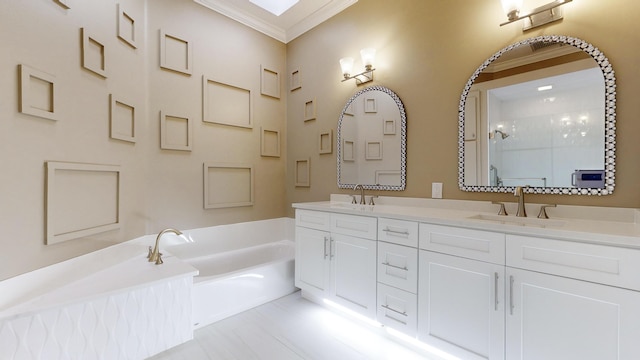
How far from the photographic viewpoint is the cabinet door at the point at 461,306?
130cm

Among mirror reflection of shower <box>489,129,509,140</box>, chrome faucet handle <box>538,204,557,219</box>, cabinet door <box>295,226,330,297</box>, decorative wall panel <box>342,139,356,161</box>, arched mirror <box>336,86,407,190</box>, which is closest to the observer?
chrome faucet handle <box>538,204,557,219</box>

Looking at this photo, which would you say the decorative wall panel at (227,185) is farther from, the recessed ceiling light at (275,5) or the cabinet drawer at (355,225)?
the recessed ceiling light at (275,5)

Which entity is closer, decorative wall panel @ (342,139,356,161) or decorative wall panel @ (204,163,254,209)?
decorative wall panel @ (342,139,356,161)

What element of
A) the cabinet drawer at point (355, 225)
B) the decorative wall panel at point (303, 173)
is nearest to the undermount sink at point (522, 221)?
the cabinet drawer at point (355, 225)

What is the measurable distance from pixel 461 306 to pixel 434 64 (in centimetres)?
174

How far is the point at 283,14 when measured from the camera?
9.78 ft

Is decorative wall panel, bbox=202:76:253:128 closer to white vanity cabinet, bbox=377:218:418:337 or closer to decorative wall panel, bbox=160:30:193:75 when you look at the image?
decorative wall panel, bbox=160:30:193:75

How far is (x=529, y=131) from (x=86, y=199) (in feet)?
9.39

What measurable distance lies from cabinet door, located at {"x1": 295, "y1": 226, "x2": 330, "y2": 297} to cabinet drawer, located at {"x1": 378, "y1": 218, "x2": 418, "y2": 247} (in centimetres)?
53

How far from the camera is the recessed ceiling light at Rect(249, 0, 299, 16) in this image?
279 centimetres

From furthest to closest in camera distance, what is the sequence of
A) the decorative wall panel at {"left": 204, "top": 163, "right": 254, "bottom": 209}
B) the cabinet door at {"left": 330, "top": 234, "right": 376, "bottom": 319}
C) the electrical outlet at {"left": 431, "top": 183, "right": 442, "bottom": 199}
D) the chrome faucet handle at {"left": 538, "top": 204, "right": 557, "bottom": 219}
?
the decorative wall panel at {"left": 204, "top": 163, "right": 254, "bottom": 209} → the electrical outlet at {"left": 431, "top": 183, "right": 442, "bottom": 199} → the cabinet door at {"left": 330, "top": 234, "right": 376, "bottom": 319} → the chrome faucet handle at {"left": 538, "top": 204, "right": 557, "bottom": 219}

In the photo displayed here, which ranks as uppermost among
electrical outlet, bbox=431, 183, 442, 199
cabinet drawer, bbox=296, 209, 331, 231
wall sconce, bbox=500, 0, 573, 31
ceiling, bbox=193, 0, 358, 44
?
ceiling, bbox=193, 0, 358, 44

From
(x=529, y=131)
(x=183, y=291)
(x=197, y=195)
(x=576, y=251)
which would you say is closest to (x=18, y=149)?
(x=183, y=291)

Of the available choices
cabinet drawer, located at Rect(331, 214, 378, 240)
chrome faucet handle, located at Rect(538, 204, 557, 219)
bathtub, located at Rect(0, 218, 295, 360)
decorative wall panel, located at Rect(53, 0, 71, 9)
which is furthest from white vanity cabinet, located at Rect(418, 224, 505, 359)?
decorative wall panel, located at Rect(53, 0, 71, 9)
